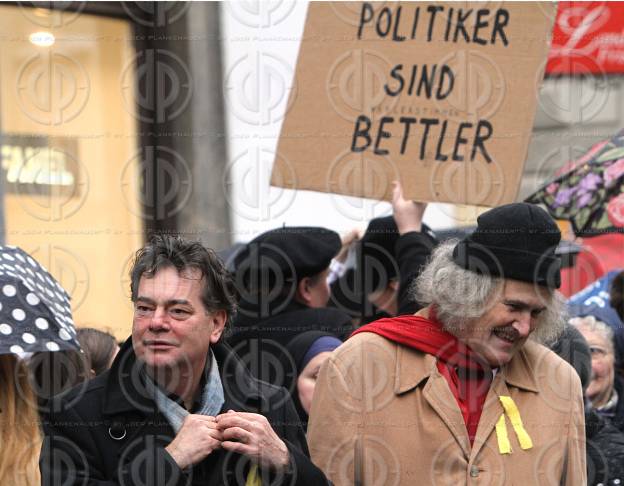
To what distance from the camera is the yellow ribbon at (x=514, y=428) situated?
3.19m

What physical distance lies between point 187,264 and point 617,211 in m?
2.20

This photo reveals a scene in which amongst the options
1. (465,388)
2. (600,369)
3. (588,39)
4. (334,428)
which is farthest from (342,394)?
(588,39)

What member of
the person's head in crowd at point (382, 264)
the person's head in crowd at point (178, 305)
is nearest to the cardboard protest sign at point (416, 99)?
the person's head in crowd at point (382, 264)

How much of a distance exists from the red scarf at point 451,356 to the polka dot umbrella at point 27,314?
0.77 m

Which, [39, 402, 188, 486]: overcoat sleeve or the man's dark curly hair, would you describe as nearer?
[39, 402, 188, 486]: overcoat sleeve

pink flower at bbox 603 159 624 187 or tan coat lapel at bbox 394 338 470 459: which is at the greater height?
pink flower at bbox 603 159 624 187

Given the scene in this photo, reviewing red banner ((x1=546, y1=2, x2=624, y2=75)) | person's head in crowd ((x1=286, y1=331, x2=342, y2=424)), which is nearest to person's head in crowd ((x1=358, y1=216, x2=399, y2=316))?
person's head in crowd ((x1=286, y1=331, x2=342, y2=424))

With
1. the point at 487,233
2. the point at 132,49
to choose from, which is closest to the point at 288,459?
the point at 487,233

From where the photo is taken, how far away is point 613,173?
467 cm

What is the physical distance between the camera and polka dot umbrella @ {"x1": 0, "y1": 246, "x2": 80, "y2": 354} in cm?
324

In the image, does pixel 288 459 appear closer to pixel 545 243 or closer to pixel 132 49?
pixel 545 243

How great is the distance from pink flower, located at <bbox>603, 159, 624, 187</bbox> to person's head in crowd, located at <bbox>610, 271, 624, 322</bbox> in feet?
1.31

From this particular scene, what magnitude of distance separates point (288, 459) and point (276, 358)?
3.74 feet

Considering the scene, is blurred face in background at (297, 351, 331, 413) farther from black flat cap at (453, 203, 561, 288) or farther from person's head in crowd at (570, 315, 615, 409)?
person's head in crowd at (570, 315, 615, 409)
